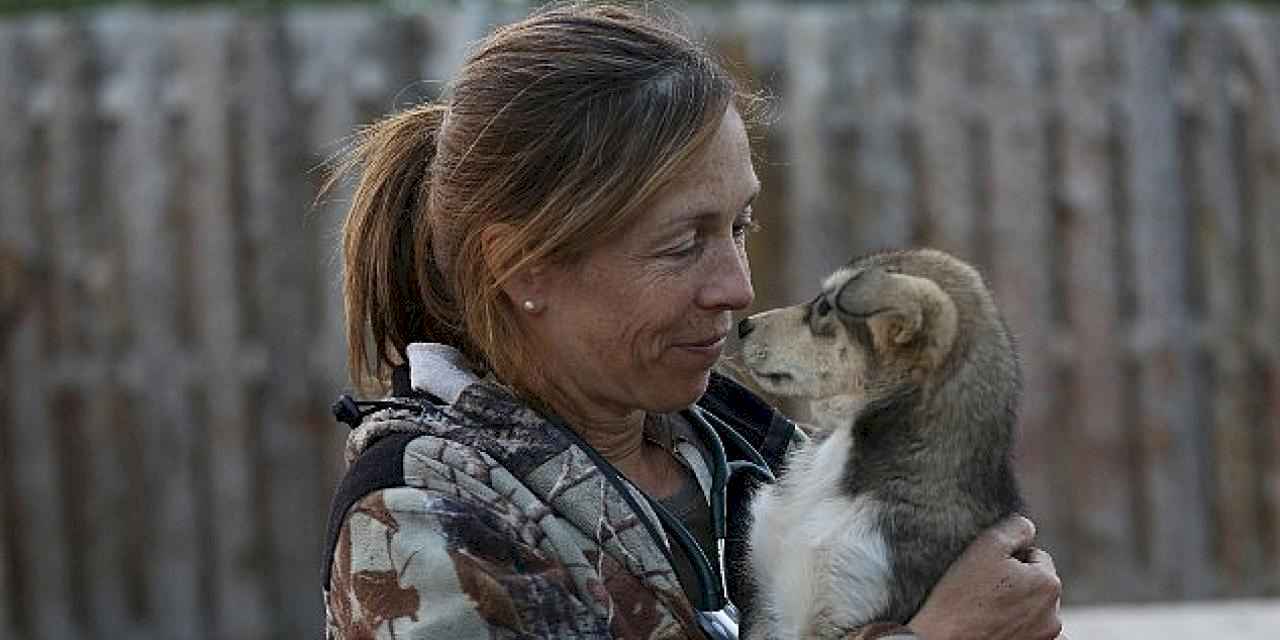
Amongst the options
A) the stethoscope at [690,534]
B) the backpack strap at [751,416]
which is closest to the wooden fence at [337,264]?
the backpack strap at [751,416]

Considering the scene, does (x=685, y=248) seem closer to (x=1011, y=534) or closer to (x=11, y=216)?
(x=1011, y=534)

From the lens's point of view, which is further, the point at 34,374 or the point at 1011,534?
the point at 34,374

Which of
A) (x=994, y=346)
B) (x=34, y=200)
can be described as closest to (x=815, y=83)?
(x=34, y=200)

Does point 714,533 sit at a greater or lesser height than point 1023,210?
greater

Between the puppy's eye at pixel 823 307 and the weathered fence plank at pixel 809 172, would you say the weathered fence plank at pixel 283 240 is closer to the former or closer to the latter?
the weathered fence plank at pixel 809 172

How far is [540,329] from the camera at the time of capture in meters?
2.93

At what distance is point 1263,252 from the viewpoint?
8.22 m

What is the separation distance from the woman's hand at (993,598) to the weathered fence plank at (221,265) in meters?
5.12

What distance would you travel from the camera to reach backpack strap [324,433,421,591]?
2631 mm

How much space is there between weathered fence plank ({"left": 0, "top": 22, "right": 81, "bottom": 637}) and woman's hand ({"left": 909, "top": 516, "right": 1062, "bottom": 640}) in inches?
211

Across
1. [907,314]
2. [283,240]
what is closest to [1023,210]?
[283,240]

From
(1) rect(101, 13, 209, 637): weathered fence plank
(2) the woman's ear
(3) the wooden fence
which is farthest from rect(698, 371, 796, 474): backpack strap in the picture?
(1) rect(101, 13, 209, 637): weathered fence plank

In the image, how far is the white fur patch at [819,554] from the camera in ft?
9.57

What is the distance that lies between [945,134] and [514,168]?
5.27m
